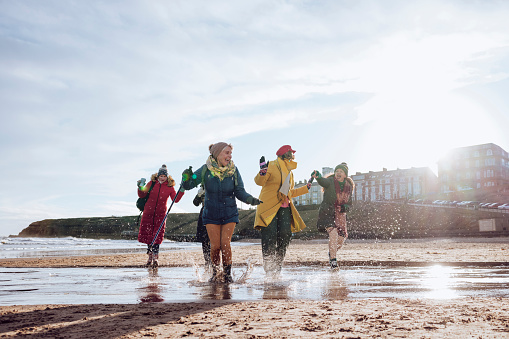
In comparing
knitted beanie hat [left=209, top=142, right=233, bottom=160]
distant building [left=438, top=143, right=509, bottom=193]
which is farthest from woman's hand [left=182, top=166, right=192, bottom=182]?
distant building [left=438, top=143, right=509, bottom=193]

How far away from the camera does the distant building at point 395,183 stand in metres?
99.6

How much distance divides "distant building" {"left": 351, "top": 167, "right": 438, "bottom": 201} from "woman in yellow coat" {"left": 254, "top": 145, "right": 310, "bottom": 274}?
92680 millimetres

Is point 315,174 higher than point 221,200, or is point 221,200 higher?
point 315,174

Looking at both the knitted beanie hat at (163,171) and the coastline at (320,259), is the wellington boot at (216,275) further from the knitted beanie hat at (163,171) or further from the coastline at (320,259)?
the knitted beanie hat at (163,171)

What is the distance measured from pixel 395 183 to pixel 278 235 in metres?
100

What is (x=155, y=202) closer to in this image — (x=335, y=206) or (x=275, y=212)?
(x=275, y=212)

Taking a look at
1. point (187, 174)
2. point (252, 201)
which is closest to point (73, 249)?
point (187, 174)

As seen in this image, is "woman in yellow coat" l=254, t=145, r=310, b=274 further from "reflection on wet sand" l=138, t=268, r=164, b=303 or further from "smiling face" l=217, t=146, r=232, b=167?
"reflection on wet sand" l=138, t=268, r=164, b=303

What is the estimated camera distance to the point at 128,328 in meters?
3.12

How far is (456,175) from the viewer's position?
88500 millimetres

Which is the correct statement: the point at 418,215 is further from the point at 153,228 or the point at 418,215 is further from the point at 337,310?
the point at 337,310

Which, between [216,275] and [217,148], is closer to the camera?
[216,275]

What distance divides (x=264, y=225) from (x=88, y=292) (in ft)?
9.86

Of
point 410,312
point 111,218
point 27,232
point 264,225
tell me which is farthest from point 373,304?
point 27,232
